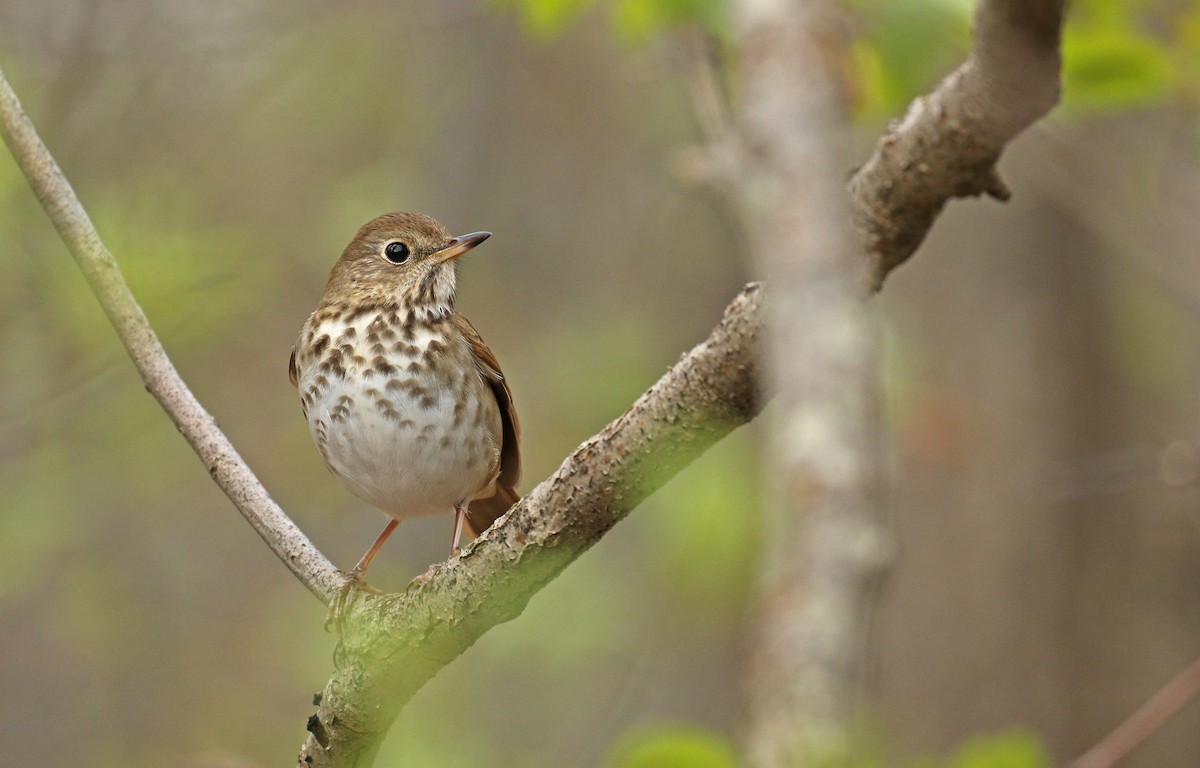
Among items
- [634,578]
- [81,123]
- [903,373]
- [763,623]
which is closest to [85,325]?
[81,123]

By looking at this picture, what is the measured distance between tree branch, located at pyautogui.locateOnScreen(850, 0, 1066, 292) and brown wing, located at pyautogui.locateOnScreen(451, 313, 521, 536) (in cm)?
227

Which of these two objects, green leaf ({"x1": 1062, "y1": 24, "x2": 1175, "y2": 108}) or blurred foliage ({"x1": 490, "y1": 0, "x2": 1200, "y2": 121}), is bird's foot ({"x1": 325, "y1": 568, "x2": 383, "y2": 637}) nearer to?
blurred foliage ({"x1": 490, "y1": 0, "x2": 1200, "y2": 121})

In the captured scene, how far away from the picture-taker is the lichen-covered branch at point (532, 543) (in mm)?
2100

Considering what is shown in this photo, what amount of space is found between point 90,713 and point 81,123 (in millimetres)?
3943

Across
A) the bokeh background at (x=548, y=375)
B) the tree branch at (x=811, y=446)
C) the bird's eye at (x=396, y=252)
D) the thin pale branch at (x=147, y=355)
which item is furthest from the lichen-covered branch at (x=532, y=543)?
the bokeh background at (x=548, y=375)

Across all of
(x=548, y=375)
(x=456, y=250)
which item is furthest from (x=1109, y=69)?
(x=548, y=375)

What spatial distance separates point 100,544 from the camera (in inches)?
301

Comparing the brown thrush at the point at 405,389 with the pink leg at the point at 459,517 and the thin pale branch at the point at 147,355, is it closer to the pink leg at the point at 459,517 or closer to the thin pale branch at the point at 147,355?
the pink leg at the point at 459,517

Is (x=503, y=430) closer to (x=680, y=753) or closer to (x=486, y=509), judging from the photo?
(x=486, y=509)

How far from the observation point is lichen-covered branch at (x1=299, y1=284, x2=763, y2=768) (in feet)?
6.89

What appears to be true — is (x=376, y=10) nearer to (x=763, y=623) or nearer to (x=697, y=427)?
(x=697, y=427)

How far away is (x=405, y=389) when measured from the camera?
13.0ft

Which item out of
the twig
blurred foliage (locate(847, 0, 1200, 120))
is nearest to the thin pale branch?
the twig

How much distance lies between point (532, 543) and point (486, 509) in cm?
214
